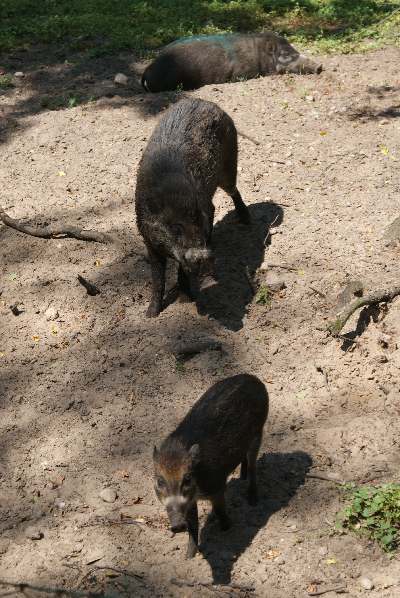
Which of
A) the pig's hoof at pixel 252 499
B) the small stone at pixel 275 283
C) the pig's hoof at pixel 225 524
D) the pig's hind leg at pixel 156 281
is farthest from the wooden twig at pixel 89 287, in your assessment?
the pig's hoof at pixel 225 524

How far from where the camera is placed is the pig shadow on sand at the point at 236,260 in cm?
607

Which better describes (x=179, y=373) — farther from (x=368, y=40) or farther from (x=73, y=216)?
(x=368, y=40)

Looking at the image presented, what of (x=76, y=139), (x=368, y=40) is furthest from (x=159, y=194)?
(x=368, y=40)

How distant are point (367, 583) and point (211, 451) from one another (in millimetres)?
1000

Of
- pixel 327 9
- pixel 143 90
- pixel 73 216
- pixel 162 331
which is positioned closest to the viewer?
pixel 162 331

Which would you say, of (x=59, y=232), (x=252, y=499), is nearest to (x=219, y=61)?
(x=59, y=232)

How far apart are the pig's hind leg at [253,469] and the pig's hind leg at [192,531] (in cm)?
46

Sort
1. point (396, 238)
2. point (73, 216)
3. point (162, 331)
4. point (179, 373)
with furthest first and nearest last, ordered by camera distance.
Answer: point (73, 216) → point (396, 238) → point (162, 331) → point (179, 373)

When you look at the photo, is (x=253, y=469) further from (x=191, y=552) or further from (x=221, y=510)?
(x=191, y=552)

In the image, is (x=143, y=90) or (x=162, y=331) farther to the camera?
(x=143, y=90)

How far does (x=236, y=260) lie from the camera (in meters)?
6.61

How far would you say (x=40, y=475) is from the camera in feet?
16.0

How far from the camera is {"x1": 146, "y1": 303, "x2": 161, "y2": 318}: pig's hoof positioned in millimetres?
6062

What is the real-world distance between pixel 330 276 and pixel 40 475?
8.65ft
